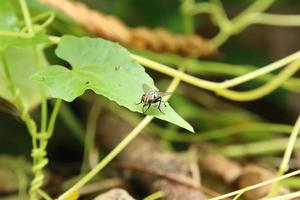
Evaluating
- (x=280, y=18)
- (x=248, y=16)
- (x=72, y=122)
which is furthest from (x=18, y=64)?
(x=280, y=18)

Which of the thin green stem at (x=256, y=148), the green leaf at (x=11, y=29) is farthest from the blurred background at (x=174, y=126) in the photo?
the green leaf at (x=11, y=29)

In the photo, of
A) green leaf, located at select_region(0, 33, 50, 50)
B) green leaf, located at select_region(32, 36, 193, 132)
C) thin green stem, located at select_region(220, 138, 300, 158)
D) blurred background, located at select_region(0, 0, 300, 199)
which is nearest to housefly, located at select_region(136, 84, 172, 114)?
green leaf, located at select_region(32, 36, 193, 132)

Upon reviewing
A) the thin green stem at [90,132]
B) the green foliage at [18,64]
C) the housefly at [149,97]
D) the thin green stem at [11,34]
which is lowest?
the housefly at [149,97]

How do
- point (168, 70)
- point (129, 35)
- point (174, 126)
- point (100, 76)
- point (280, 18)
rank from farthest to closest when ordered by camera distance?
point (280, 18)
point (174, 126)
point (129, 35)
point (168, 70)
point (100, 76)

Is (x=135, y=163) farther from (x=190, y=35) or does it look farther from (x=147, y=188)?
(x=190, y=35)

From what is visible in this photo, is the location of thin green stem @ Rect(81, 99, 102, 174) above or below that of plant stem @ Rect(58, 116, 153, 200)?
above

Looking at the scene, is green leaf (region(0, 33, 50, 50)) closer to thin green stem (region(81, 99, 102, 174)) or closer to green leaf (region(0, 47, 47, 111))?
green leaf (region(0, 47, 47, 111))

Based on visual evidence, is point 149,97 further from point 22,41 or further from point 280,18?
point 280,18

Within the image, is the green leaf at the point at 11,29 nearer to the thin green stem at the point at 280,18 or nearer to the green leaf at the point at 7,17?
the green leaf at the point at 7,17

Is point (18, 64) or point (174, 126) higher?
point (174, 126)
